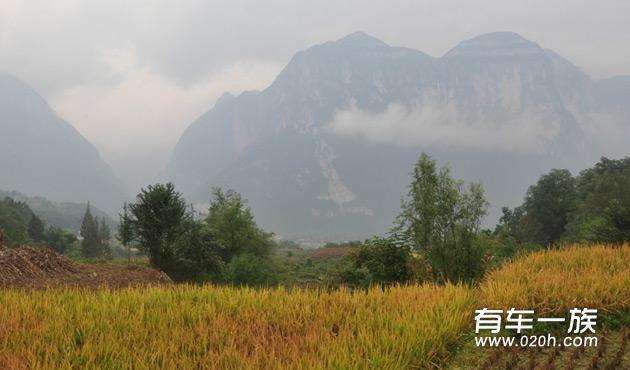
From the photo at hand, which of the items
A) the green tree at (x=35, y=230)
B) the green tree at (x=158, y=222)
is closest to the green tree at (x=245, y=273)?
the green tree at (x=158, y=222)

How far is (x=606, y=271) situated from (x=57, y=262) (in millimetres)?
19603

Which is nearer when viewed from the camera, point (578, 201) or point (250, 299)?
point (250, 299)

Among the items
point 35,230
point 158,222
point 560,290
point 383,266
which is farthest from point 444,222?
point 35,230

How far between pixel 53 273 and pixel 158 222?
14711 millimetres

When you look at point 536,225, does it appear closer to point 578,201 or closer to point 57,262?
point 578,201

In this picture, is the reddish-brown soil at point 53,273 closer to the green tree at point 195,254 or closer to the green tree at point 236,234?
the green tree at point 195,254

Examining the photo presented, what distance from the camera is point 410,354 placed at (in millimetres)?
5887

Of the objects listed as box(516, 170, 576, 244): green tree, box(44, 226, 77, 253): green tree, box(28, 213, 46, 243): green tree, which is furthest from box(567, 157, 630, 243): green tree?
box(28, 213, 46, 243): green tree

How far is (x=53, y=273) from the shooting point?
18797 mm

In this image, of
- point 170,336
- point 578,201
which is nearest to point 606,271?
point 170,336

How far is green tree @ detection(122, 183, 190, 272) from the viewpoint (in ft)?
109

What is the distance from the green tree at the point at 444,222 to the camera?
22.8 meters

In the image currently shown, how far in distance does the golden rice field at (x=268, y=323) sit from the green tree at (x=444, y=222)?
42.6ft

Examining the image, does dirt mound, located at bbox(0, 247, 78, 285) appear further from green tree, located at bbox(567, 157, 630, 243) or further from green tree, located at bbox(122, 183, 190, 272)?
green tree, located at bbox(567, 157, 630, 243)
